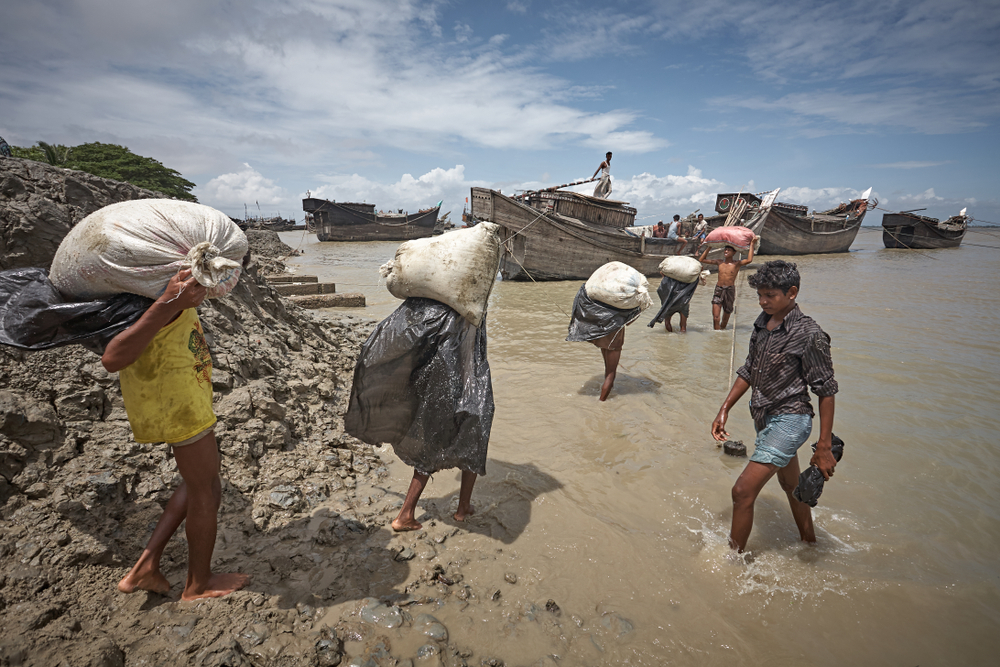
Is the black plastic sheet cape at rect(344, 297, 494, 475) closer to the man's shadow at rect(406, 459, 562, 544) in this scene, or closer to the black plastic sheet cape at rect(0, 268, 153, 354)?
the man's shadow at rect(406, 459, 562, 544)

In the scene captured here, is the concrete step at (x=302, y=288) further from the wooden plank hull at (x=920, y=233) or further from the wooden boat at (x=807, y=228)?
the wooden plank hull at (x=920, y=233)

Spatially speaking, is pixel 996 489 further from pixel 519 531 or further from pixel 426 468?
pixel 426 468

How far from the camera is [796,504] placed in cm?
268

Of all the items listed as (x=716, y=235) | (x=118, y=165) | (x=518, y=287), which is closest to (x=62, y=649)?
(x=716, y=235)

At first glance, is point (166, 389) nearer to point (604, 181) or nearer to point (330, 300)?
point (330, 300)

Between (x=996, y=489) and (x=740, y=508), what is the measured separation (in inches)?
102

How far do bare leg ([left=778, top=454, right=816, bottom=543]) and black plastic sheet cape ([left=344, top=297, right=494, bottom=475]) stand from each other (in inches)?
68.6

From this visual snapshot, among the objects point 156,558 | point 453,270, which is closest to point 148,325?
point 156,558

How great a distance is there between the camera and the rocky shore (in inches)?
67.1

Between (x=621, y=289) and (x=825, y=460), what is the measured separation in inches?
98.0

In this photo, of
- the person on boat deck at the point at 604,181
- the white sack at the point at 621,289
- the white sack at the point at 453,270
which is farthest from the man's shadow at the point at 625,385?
the person on boat deck at the point at 604,181

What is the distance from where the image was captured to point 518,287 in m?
13.6

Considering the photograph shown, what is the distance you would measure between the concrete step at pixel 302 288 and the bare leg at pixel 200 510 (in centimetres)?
657

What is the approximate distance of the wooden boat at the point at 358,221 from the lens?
→ 31750mm
